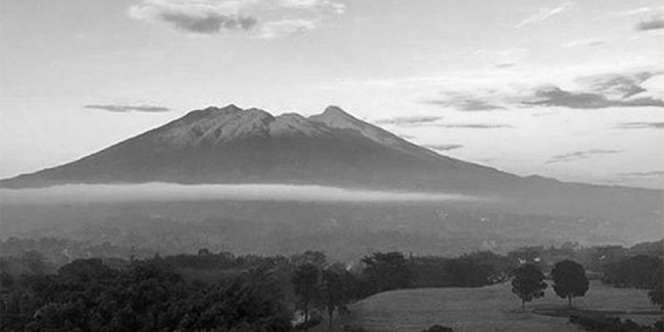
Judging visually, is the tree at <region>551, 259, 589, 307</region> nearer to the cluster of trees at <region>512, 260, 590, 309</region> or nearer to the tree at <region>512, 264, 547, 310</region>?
the cluster of trees at <region>512, 260, 590, 309</region>

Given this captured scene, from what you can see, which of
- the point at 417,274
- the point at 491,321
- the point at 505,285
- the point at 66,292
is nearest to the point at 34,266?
the point at 417,274

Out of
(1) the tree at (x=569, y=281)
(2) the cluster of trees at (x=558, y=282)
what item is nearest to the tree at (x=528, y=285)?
(2) the cluster of trees at (x=558, y=282)

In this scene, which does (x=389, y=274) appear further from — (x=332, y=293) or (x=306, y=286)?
(x=332, y=293)

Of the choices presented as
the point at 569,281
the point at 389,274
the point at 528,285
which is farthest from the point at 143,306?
the point at 389,274

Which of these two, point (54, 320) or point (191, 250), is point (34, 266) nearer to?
point (191, 250)

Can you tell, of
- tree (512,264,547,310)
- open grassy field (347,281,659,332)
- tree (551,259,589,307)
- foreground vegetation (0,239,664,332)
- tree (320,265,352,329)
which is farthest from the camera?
tree (551,259,589,307)

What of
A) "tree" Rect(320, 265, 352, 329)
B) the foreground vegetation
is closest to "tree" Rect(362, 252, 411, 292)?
the foreground vegetation
